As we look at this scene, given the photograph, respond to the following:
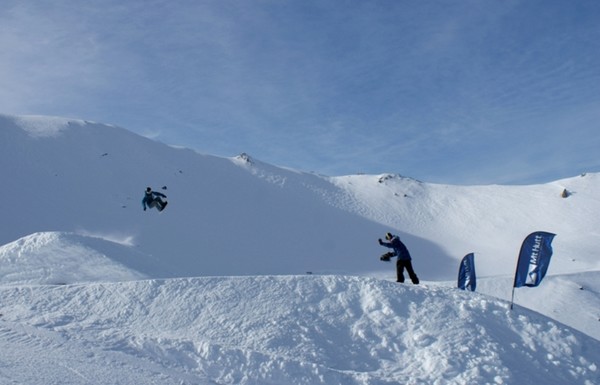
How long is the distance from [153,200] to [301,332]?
68.3ft

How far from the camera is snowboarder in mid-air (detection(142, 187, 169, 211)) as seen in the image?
2869cm

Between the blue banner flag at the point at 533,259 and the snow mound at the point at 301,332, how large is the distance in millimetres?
2662

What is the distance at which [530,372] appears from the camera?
976 centimetres

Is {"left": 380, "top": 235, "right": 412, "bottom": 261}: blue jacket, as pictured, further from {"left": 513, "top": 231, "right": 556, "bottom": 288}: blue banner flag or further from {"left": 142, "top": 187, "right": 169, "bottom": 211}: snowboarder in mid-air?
{"left": 142, "top": 187, "right": 169, "bottom": 211}: snowboarder in mid-air

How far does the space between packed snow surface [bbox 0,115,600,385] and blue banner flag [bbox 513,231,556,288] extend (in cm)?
160

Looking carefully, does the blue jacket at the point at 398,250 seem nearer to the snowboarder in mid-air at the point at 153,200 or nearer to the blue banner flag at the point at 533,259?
the blue banner flag at the point at 533,259

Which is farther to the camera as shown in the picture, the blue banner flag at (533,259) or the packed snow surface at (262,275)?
the blue banner flag at (533,259)

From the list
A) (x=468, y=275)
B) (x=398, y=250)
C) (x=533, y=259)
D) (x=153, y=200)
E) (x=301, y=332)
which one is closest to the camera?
(x=301, y=332)

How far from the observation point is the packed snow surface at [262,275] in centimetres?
929

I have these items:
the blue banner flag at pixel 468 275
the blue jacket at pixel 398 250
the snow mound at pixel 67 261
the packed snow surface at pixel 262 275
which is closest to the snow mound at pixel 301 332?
the packed snow surface at pixel 262 275

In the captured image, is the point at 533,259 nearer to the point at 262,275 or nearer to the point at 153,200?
the point at 262,275

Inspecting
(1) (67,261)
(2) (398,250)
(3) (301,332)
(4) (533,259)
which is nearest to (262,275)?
(1) (67,261)

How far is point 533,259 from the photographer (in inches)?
554

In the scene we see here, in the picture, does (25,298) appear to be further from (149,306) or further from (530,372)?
(530,372)
